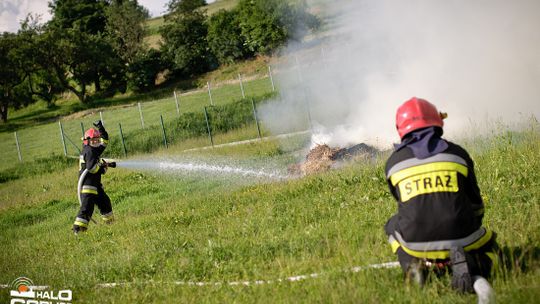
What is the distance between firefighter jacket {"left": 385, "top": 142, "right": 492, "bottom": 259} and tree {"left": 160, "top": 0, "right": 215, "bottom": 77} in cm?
4693

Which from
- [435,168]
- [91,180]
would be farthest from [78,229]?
[435,168]

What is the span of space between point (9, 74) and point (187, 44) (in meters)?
17.1

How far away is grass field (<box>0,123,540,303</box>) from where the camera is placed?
4.93m

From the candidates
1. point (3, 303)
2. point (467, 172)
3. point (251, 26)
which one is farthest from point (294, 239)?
point (251, 26)

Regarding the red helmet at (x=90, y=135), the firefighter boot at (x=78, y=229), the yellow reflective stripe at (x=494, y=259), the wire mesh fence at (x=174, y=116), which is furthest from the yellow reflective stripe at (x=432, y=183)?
the wire mesh fence at (x=174, y=116)

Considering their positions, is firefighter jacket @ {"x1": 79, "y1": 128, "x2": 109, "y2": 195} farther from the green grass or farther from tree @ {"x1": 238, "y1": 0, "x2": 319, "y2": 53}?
the green grass

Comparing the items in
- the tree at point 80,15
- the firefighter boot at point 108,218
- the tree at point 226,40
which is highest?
the tree at point 80,15

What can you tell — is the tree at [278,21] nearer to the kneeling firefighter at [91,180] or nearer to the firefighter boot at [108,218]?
the kneeling firefighter at [91,180]

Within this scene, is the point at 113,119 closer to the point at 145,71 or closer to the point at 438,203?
the point at 145,71

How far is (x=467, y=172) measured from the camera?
4414 mm

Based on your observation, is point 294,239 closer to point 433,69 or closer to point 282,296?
point 282,296

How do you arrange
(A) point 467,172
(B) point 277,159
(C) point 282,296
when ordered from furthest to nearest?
(B) point 277,159 → (C) point 282,296 → (A) point 467,172

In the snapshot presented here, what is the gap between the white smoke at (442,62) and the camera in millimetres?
12375

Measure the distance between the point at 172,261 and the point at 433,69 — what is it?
884 cm
